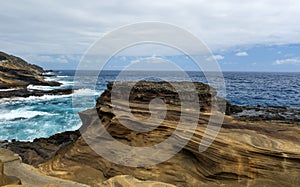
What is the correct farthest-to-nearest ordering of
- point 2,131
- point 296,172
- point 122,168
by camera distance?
1. point 2,131
2. point 122,168
3. point 296,172

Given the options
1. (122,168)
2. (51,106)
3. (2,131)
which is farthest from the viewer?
(51,106)

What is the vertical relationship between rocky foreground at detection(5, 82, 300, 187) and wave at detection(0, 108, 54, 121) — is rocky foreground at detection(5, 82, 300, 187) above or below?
above

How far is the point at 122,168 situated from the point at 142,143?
750 millimetres

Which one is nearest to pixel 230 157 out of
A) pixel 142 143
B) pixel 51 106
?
pixel 142 143

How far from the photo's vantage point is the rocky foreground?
4.78 metres

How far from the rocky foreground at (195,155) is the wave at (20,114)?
14.2 m

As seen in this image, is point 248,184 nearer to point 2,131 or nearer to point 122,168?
point 122,168

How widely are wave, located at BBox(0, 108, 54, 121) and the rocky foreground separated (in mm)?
14221

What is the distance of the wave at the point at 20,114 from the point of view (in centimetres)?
1962

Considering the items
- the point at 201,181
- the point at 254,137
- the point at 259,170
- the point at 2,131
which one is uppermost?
the point at 254,137

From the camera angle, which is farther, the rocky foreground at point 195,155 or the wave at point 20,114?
the wave at point 20,114

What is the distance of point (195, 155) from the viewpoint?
18.2 feet

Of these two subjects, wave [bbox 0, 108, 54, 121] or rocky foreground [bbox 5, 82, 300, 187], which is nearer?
rocky foreground [bbox 5, 82, 300, 187]

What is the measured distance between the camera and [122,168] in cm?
600
